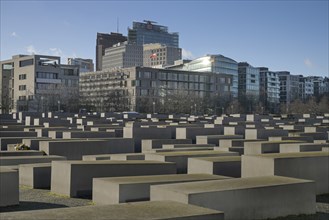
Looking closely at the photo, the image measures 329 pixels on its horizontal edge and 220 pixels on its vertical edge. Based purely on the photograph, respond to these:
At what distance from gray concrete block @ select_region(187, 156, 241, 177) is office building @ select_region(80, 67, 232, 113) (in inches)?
3489

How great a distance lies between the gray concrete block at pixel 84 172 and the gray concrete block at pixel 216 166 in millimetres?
1421

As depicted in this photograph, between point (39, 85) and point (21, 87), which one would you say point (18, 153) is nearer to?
point (39, 85)

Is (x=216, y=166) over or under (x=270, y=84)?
under

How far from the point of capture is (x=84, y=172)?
13.8 m

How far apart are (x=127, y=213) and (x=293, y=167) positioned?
776cm

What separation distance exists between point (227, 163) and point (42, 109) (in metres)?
93.6

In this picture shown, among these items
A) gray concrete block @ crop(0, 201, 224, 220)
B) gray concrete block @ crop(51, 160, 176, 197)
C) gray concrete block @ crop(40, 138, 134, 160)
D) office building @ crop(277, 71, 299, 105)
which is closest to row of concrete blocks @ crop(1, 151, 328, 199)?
gray concrete block @ crop(51, 160, 176, 197)

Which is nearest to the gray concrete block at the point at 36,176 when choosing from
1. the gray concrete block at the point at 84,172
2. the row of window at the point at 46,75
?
the gray concrete block at the point at 84,172

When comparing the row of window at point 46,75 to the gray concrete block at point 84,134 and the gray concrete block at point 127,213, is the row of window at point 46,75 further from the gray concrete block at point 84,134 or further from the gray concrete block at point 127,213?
the gray concrete block at point 127,213

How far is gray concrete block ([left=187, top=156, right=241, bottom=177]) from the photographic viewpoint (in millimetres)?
14789

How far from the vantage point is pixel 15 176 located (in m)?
12.2

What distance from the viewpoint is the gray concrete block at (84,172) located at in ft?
44.7

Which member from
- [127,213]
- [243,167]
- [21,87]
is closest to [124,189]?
[127,213]

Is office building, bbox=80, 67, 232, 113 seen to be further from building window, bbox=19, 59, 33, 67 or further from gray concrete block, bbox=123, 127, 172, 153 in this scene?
gray concrete block, bbox=123, 127, 172, 153
